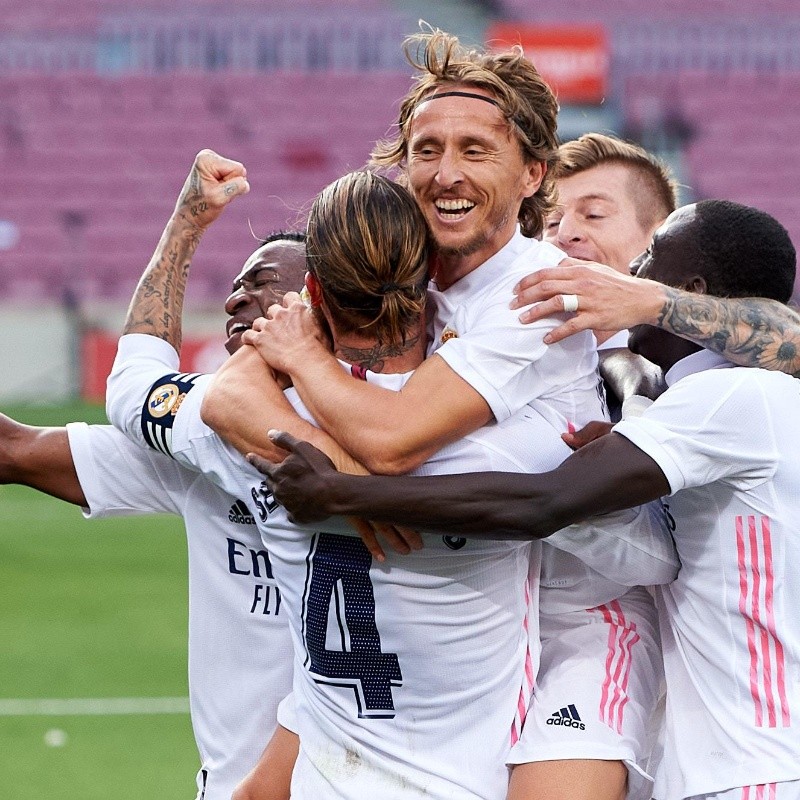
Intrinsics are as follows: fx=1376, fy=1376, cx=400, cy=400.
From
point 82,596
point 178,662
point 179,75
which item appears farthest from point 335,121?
point 178,662

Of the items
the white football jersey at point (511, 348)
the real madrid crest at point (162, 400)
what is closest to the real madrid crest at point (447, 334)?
the white football jersey at point (511, 348)

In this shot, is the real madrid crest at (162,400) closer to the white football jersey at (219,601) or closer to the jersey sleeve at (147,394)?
the jersey sleeve at (147,394)

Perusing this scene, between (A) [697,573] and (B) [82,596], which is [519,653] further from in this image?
(B) [82,596]

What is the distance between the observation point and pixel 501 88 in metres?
3.20

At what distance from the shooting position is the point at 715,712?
3006 millimetres

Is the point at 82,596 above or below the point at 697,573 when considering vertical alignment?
below

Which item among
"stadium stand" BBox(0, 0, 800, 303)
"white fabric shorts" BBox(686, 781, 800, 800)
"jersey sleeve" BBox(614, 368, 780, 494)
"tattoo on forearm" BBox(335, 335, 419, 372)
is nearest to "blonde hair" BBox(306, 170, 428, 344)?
"tattoo on forearm" BBox(335, 335, 419, 372)

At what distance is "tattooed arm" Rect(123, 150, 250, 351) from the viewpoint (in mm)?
3539

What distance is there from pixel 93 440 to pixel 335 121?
68.1 feet

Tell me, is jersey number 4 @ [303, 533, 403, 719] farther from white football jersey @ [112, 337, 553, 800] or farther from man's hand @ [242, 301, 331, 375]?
man's hand @ [242, 301, 331, 375]

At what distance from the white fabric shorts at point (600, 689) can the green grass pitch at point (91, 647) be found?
3635mm

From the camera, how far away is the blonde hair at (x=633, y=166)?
180 inches

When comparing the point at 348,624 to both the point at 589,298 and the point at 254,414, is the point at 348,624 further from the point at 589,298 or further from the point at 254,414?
the point at 589,298

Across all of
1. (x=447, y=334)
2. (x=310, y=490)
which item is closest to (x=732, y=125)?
(x=447, y=334)
